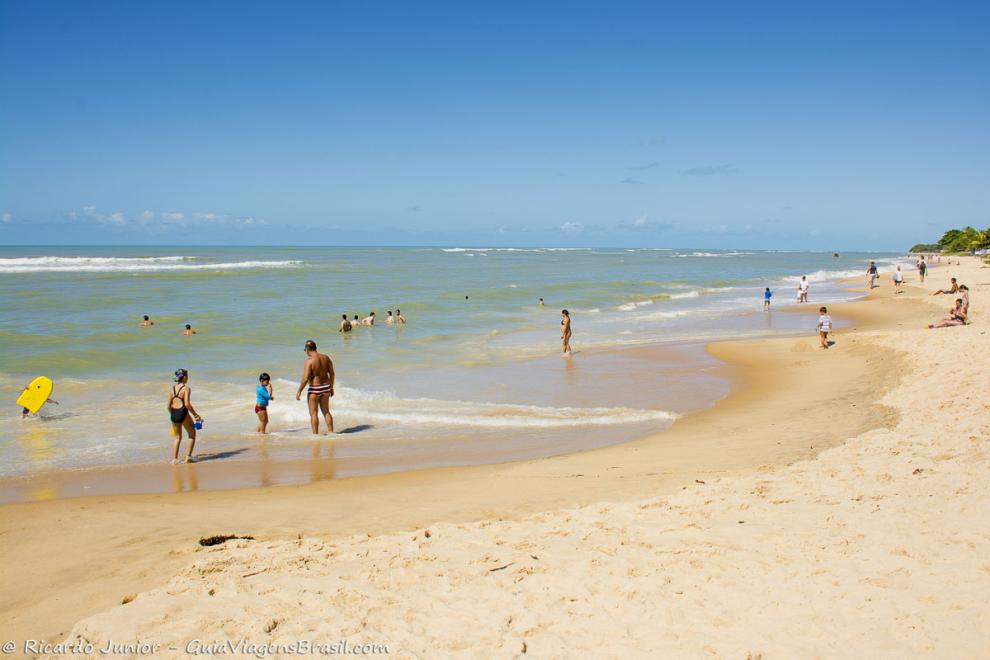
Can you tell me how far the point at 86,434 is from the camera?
11359 mm

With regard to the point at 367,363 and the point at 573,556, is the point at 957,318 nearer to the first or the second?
the point at 367,363

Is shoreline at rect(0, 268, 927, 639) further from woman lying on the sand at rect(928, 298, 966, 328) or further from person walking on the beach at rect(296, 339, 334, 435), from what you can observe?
woman lying on the sand at rect(928, 298, 966, 328)

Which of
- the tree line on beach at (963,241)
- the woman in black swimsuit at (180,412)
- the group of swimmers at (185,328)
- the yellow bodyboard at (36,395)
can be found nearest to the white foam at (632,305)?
the group of swimmers at (185,328)

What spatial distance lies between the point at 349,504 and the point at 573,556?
3153mm

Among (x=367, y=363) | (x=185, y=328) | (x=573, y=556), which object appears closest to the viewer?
(x=573, y=556)

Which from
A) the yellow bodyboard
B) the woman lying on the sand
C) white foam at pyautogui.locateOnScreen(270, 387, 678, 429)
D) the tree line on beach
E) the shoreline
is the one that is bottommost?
white foam at pyautogui.locateOnScreen(270, 387, 678, 429)

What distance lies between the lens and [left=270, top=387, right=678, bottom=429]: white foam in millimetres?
11781

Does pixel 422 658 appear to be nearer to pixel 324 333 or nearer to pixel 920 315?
pixel 324 333

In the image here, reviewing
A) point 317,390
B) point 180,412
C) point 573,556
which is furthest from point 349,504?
point 317,390

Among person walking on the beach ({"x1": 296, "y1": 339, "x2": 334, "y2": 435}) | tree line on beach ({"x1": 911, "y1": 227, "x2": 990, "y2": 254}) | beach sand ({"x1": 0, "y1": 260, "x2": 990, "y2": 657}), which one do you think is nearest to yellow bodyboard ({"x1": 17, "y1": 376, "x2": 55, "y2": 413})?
person walking on the beach ({"x1": 296, "y1": 339, "x2": 334, "y2": 435})

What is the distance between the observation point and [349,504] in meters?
7.52

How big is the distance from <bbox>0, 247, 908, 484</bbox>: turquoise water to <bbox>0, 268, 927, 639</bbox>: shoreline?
4.18ft

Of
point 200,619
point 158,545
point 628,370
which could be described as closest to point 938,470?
point 200,619

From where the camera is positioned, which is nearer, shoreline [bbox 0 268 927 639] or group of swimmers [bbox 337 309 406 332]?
shoreline [bbox 0 268 927 639]
